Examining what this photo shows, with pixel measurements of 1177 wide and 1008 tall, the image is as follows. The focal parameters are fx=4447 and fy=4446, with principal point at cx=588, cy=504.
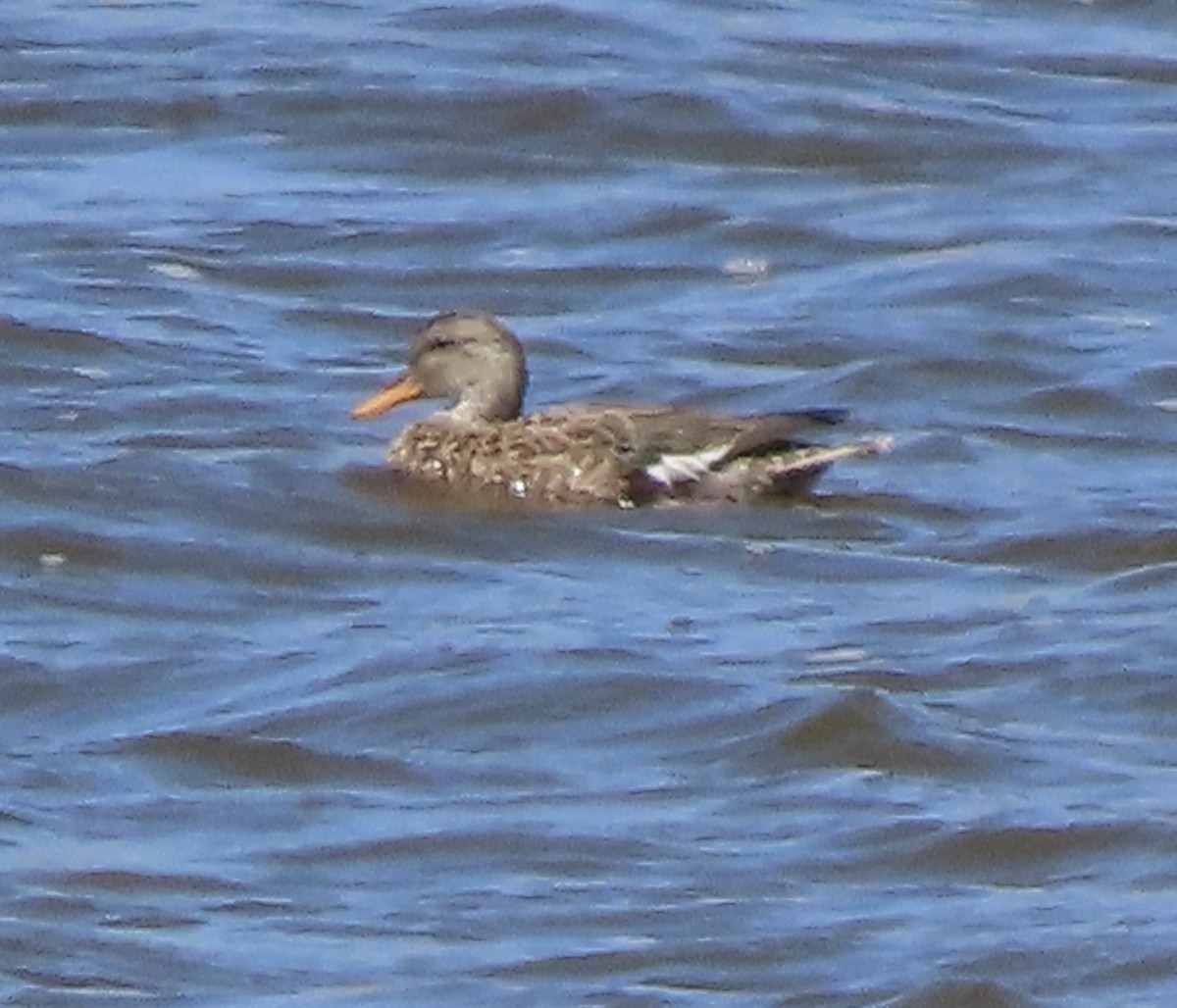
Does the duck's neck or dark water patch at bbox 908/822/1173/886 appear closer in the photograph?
dark water patch at bbox 908/822/1173/886

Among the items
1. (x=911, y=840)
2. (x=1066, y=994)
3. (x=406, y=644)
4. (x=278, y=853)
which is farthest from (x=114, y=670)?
(x=1066, y=994)

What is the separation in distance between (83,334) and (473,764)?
405 cm

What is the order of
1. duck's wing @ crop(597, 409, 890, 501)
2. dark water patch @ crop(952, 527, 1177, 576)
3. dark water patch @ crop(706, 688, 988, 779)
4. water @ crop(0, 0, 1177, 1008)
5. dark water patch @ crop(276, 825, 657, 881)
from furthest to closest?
duck's wing @ crop(597, 409, 890, 501)
dark water patch @ crop(952, 527, 1177, 576)
dark water patch @ crop(706, 688, 988, 779)
dark water patch @ crop(276, 825, 657, 881)
water @ crop(0, 0, 1177, 1008)

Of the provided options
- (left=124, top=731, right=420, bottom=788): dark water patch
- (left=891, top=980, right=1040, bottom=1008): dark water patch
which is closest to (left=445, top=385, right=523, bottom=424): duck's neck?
(left=124, top=731, right=420, bottom=788): dark water patch

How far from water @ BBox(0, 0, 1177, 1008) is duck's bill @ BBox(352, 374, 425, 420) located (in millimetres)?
115

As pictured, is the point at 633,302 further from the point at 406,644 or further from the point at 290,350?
the point at 406,644

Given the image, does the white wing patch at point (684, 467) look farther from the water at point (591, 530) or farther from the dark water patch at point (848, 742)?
the dark water patch at point (848, 742)

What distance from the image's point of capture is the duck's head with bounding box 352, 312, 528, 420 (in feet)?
41.1

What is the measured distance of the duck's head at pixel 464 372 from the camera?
12.5m

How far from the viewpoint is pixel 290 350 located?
13305 millimetres

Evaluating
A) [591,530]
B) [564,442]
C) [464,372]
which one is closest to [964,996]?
[591,530]

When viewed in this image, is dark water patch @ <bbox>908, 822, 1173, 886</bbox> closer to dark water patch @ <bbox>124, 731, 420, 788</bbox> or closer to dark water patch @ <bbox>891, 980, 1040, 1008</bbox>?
dark water patch @ <bbox>891, 980, 1040, 1008</bbox>

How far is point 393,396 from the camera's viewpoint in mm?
12602

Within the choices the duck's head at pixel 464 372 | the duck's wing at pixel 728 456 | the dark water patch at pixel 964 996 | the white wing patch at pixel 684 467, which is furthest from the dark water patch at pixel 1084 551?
the dark water patch at pixel 964 996
